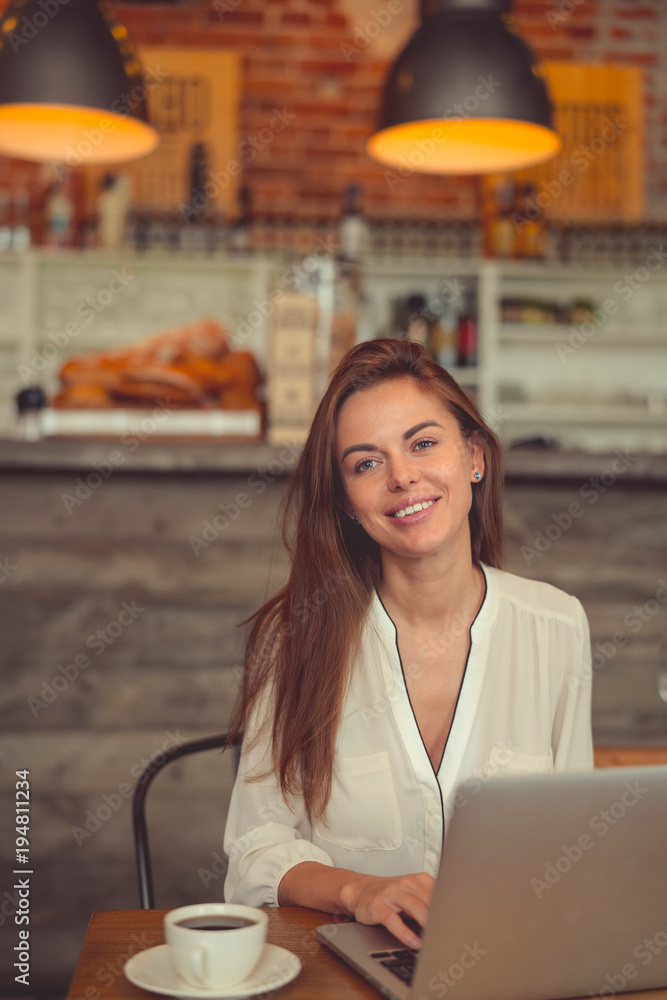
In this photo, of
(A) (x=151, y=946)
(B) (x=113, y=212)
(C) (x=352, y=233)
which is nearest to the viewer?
(A) (x=151, y=946)

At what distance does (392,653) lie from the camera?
1152 mm

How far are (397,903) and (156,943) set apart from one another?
0.19 metres

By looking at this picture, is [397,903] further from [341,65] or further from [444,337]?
[341,65]

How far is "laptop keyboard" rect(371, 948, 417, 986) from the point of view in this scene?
26.7 inches

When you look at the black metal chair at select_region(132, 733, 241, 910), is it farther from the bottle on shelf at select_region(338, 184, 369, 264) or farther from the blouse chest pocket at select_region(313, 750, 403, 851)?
the bottle on shelf at select_region(338, 184, 369, 264)

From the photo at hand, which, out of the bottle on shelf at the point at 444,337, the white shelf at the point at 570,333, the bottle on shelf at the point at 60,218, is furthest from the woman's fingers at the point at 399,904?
the bottle on shelf at the point at 60,218

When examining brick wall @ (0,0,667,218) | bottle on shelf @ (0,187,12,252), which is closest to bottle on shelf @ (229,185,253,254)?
brick wall @ (0,0,667,218)

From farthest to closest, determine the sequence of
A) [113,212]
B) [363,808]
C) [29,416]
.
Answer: [113,212]
[29,416]
[363,808]

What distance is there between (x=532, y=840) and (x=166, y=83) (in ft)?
12.0

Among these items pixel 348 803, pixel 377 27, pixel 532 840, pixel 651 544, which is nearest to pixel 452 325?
pixel 377 27

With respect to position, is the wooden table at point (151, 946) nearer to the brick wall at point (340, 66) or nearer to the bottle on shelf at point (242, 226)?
the bottle on shelf at point (242, 226)

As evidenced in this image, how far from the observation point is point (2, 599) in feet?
6.24

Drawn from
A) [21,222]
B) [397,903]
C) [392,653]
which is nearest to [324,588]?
[392,653]

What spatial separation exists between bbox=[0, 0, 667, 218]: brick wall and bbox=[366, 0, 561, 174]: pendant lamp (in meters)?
1.84
